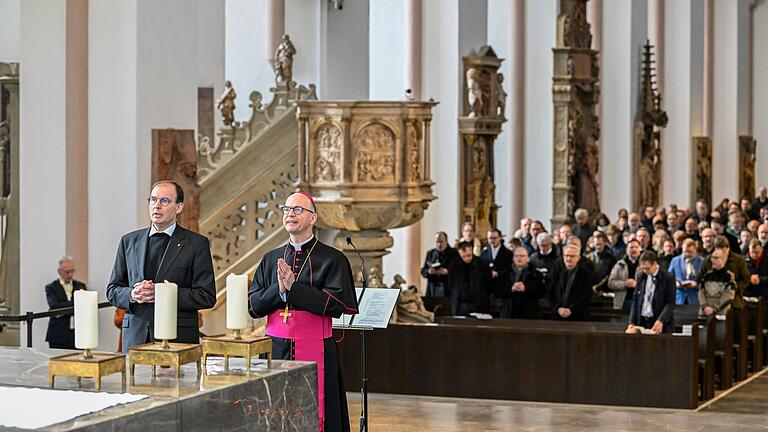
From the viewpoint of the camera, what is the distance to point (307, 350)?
277 inches

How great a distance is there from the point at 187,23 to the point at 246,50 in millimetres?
10847

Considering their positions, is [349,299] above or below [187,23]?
below

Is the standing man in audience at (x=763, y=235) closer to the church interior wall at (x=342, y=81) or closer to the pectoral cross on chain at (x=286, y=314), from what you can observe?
the church interior wall at (x=342, y=81)

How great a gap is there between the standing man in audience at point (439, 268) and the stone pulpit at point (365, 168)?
1.91m

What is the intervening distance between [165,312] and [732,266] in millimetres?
10145

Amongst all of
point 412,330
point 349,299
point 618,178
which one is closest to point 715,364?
point 412,330

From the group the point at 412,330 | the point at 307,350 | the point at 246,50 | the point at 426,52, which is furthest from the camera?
the point at 246,50

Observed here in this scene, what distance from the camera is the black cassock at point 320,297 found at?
696cm

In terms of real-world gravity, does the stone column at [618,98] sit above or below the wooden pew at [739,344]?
above

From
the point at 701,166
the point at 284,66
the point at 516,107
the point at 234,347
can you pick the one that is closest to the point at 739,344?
the point at 284,66

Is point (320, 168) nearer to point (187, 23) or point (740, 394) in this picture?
point (187, 23)

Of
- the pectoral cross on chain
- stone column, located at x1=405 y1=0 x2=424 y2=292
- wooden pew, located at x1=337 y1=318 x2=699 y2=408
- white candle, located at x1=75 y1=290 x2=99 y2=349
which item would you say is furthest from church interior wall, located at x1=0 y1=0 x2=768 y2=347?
white candle, located at x1=75 y1=290 x2=99 y2=349

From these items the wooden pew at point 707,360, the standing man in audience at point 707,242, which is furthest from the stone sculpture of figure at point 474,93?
the wooden pew at point 707,360

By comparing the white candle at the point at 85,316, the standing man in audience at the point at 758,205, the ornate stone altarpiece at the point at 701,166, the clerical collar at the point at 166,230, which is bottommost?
the white candle at the point at 85,316
